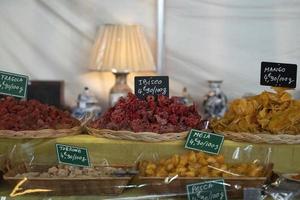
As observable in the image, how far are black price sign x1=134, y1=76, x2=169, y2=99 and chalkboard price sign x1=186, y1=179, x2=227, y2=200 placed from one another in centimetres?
42

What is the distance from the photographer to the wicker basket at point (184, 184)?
4.49ft

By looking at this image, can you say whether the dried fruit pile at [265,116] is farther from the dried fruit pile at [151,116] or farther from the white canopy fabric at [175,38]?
the white canopy fabric at [175,38]

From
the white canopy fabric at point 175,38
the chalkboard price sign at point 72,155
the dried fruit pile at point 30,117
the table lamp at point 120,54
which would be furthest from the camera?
the white canopy fabric at point 175,38

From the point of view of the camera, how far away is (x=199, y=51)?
10.3 feet

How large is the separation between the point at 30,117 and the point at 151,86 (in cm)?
41

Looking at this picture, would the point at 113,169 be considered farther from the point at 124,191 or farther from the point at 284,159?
the point at 284,159

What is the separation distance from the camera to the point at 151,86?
1658 mm

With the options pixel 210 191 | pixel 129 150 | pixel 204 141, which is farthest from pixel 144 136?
pixel 210 191

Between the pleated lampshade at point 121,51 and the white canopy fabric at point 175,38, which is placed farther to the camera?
the white canopy fabric at point 175,38

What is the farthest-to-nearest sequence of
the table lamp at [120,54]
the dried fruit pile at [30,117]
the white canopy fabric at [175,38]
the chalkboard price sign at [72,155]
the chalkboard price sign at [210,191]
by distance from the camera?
the white canopy fabric at [175,38] → the table lamp at [120,54] → the dried fruit pile at [30,117] → the chalkboard price sign at [72,155] → the chalkboard price sign at [210,191]

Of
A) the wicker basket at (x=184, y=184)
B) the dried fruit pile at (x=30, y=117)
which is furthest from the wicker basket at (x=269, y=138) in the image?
the dried fruit pile at (x=30, y=117)

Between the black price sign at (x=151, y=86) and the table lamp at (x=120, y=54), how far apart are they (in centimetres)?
129

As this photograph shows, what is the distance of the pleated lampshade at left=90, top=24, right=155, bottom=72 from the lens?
294 cm

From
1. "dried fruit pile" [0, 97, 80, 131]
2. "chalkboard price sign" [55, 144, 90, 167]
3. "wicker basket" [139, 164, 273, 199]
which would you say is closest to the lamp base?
"dried fruit pile" [0, 97, 80, 131]
